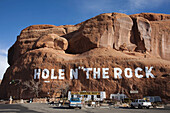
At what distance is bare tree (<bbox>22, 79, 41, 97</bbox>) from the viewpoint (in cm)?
5445

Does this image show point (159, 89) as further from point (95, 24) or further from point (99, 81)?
point (95, 24)

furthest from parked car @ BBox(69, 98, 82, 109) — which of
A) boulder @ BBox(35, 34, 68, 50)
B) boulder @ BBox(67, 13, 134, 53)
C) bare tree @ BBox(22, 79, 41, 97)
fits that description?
boulder @ BBox(35, 34, 68, 50)

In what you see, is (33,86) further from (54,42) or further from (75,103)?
(75,103)

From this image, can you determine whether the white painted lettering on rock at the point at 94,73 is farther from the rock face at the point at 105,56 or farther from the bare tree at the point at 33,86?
the bare tree at the point at 33,86

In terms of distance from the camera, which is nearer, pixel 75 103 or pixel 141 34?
pixel 75 103

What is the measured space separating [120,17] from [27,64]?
35445 mm

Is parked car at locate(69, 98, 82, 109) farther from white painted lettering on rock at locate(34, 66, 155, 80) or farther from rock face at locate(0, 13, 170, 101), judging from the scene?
white painted lettering on rock at locate(34, 66, 155, 80)

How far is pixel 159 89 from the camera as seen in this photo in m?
48.4

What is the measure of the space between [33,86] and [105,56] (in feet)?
75.5

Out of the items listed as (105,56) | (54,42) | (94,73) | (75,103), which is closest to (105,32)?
(105,56)

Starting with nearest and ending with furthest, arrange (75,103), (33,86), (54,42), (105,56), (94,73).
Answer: (75,103)
(94,73)
(33,86)
(105,56)
(54,42)

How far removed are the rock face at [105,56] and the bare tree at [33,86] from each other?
1280 millimetres

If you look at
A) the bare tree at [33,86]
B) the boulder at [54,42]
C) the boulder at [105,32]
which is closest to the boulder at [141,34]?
the boulder at [105,32]

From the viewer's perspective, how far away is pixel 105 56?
58.0m
